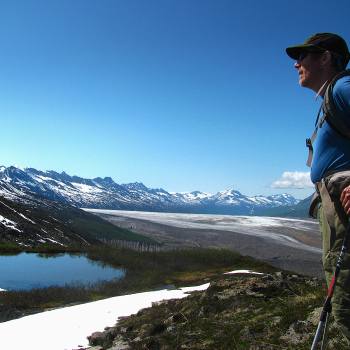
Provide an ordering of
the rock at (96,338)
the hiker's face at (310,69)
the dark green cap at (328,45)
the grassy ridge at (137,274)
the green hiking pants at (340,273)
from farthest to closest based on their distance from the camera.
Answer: the grassy ridge at (137,274)
the rock at (96,338)
the hiker's face at (310,69)
the dark green cap at (328,45)
the green hiking pants at (340,273)

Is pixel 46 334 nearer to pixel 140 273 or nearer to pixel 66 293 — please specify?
pixel 66 293

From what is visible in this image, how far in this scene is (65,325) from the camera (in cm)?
1998

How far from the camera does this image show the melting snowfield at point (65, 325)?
55.7 feet

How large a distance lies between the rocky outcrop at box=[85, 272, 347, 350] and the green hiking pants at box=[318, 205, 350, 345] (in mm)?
4968

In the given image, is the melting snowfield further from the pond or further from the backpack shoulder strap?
the pond

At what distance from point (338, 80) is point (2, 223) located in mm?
120974

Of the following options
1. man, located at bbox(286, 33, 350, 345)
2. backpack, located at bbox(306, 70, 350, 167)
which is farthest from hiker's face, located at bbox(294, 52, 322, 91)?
backpack, located at bbox(306, 70, 350, 167)

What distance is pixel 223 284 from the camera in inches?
704

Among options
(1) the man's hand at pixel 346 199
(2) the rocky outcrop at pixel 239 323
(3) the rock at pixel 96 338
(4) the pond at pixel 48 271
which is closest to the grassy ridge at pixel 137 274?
(4) the pond at pixel 48 271

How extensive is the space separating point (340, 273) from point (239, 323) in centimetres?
866

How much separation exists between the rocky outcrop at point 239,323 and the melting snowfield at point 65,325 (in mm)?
1625

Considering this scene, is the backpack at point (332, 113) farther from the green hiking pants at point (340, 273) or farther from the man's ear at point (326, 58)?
the green hiking pants at point (340, 273)

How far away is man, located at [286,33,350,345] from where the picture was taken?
4281 millimetres

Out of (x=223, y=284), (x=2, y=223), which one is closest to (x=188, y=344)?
(x=223, y=284)
